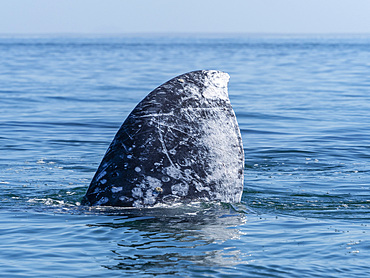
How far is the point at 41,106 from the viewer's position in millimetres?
21438

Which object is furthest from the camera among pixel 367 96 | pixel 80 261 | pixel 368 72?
pixel 368 72

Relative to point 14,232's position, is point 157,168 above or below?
above

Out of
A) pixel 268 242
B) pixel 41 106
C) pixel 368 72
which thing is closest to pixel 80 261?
pixel 268 242

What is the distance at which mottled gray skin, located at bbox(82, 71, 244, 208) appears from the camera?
23.0ft

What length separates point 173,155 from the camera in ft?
23.2

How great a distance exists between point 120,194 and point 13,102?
16.2m

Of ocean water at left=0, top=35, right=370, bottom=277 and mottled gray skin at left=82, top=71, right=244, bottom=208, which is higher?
mottled gray skin at left=82, top=71, right=244, bottom=208

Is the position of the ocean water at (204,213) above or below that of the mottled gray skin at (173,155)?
below

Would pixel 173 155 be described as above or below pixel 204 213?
above

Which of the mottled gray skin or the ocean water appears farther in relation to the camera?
the mottled gray skin

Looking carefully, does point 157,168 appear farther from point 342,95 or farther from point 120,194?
point 342,95

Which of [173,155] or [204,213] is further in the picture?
[204,213]

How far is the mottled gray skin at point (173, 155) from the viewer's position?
7012mm

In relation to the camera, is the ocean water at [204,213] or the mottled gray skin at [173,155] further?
the mottled gray skin at [173,155]
